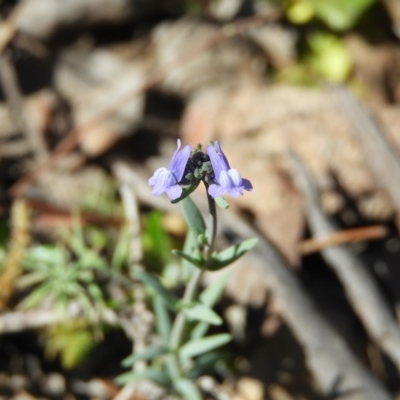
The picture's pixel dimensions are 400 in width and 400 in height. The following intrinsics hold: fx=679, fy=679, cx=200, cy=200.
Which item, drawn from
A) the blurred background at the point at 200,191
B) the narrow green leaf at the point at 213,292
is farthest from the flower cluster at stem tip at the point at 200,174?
the blurred background at the point at 200,191

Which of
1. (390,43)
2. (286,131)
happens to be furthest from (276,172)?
(390,43)

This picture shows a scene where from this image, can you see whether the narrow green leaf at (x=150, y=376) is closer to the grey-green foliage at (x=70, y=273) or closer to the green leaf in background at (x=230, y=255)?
the grey-green foliage at (x=70, y=273)

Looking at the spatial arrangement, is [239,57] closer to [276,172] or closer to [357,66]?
[357,66]

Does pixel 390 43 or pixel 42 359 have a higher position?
pixel 390 43

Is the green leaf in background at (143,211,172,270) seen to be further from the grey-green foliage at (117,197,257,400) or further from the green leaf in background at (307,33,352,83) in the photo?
the green leaf in background at (307,33,352,83)

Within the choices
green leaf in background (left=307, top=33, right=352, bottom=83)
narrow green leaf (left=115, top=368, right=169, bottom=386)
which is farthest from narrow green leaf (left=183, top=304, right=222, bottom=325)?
green leaf in background (left=307, top=33, right=352, bottom=83)

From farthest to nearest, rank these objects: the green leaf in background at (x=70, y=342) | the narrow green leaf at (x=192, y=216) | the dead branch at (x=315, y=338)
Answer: the green leaf in background at (x=70, y=342) < the dead branch at (x=315, y=338) < the narrow green leaf at (x=192, y=216)

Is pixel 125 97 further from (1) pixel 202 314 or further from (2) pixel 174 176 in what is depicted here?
(2) pixel 174 176
